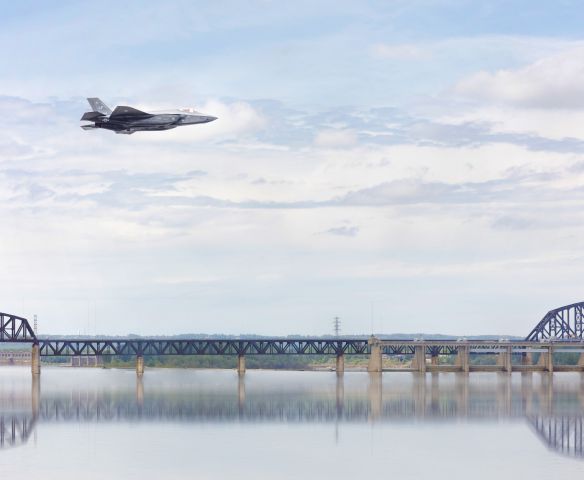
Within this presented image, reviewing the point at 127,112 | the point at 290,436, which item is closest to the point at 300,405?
the point at 290,436

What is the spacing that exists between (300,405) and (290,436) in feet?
129

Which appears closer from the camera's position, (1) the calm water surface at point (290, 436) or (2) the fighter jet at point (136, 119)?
(1) the calm water surface at point (290, 436)

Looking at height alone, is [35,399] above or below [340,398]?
above

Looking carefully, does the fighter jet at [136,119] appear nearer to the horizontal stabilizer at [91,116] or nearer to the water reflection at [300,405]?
the horizontal stabilizer at [91,116]

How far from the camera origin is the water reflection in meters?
123

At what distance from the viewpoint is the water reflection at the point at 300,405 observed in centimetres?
12349

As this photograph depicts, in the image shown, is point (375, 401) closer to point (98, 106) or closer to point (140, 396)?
point (140, 396)

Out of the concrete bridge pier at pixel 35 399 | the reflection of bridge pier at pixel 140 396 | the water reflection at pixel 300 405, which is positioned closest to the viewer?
the water reflection at pixel 300 405

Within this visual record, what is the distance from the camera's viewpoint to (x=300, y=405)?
14825 centimetres

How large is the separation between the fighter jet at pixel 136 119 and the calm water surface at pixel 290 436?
108 feet

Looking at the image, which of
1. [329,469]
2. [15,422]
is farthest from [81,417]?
[329,469]

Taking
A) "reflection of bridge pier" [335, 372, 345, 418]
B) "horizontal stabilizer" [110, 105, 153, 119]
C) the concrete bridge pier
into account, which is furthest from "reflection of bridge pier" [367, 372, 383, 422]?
"horizontal stabilizer" [110, 105, 153, 119]

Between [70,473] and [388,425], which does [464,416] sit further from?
[70,473]

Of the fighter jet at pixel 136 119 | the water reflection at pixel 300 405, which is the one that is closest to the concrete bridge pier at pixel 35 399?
the water reflection at pixel 300 405
